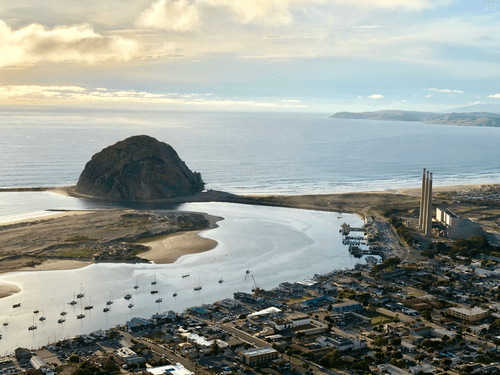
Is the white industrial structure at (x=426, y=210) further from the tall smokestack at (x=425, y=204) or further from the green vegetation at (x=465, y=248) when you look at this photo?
the green vegetation at (x=465, y=248)

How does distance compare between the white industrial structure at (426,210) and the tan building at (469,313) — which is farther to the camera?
the white industrial structure at (426,210)

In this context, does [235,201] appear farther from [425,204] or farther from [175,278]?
[175,278]

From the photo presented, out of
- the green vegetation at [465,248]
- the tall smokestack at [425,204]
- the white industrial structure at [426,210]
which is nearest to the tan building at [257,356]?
the green vegetation at [465,248]

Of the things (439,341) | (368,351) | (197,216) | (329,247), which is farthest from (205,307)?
(197,216)

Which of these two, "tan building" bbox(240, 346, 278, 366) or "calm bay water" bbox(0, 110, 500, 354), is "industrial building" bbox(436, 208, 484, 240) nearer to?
"calm bay water" bbox(0, 110, 500, 354)

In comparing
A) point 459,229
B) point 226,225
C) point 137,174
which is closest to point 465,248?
point 459,229

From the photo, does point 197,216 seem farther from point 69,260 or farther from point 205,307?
point 205,307
